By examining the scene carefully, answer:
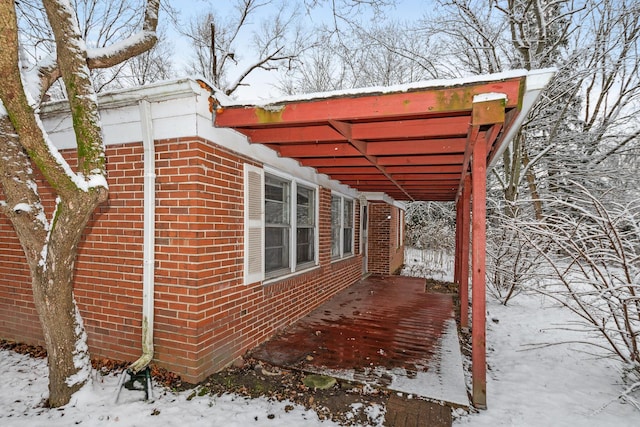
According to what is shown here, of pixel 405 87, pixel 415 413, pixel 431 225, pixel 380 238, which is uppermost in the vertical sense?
pixel 405 87

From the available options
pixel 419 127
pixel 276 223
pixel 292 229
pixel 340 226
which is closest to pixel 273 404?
pixel 276 223

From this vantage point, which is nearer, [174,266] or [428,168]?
[174,266]

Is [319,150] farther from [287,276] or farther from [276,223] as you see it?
[287,276]

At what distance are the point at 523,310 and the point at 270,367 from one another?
Answer: 5486 mm

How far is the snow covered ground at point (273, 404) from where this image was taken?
2574mm

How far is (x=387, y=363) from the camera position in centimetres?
360

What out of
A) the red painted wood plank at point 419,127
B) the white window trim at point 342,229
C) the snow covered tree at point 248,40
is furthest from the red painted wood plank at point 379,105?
the snow covered tree at point 248,40

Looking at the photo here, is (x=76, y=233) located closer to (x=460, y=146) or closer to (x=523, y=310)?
(x=460, y=146)

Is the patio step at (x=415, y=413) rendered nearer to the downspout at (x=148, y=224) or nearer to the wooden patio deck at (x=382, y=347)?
the wooden patio deck at (x=382, y=347)

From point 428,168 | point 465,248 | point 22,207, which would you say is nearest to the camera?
point 22,207

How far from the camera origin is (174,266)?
3.07m

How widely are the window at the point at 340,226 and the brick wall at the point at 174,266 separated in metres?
Result: 3.41

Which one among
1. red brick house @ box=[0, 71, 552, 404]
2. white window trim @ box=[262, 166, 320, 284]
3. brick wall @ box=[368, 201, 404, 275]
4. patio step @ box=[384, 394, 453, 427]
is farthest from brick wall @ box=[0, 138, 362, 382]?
brick wall @ box=[368, 201, 404, 275]

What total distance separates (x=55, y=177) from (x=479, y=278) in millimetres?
3441
